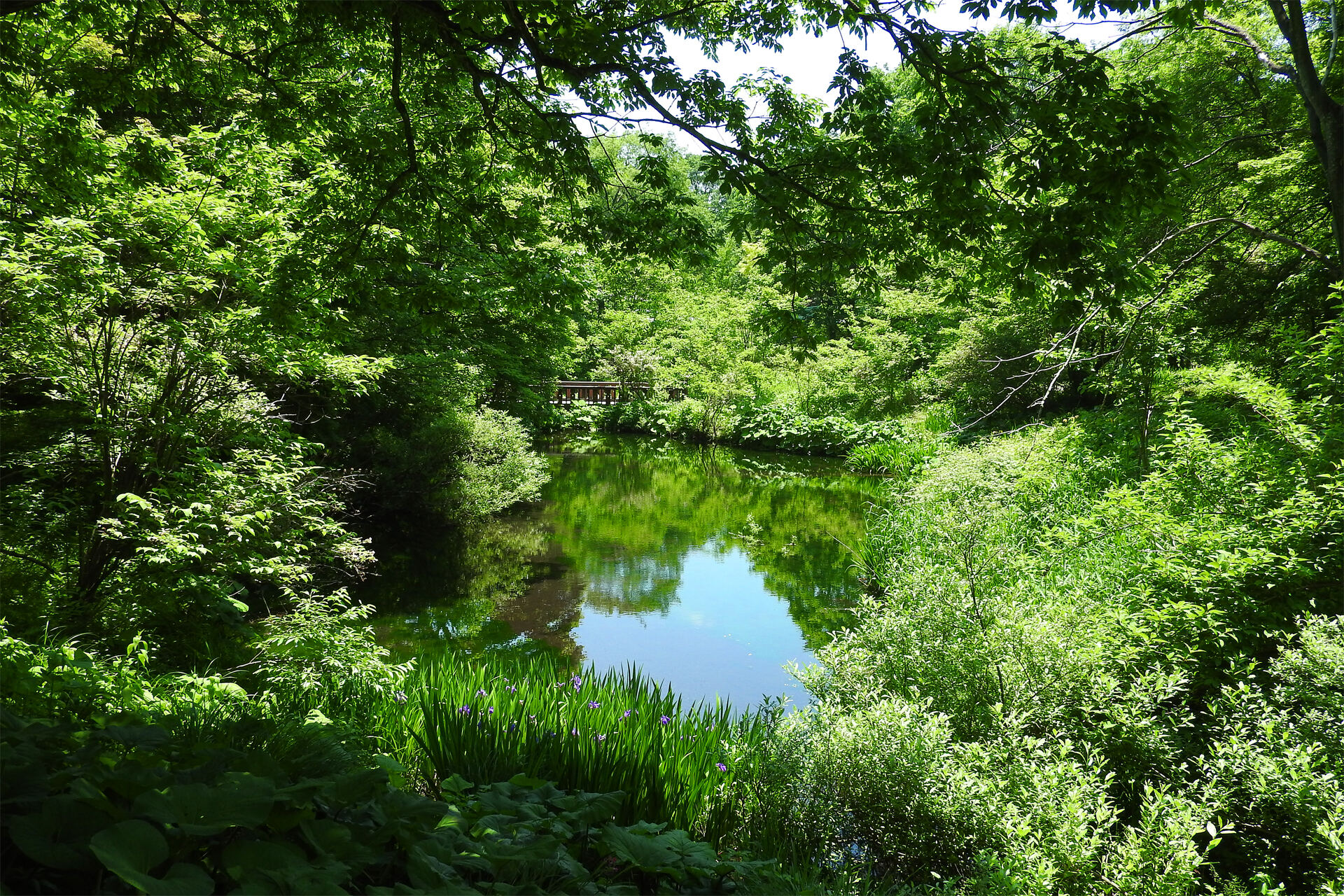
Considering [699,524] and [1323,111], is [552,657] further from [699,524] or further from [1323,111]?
[699,524]

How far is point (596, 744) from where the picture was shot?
12.3 ft

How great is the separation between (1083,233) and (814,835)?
10.5 feet

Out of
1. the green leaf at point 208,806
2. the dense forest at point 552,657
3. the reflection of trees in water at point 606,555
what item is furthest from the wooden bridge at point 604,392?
the green leaf at point 208,806

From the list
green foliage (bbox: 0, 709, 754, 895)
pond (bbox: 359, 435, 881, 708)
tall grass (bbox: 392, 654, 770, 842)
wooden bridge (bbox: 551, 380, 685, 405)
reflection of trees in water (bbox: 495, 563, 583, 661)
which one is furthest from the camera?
wooden bridge (bbox: 551, 380, 685, 405)

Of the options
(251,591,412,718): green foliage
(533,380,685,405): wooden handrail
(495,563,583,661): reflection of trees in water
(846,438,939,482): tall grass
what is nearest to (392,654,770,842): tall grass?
(251,591,412,718): green foliage

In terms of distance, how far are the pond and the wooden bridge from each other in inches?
426

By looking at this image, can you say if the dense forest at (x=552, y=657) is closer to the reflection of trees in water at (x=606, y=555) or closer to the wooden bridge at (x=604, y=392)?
the reflection of trees in water at (x=606, y=555)

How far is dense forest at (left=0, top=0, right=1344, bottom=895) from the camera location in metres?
2.18

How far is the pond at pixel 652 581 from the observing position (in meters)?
7.75

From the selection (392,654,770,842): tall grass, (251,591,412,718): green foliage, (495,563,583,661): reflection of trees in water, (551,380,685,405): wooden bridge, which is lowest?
(392,654,770,842): tall grass

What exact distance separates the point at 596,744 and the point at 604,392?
26.3 m

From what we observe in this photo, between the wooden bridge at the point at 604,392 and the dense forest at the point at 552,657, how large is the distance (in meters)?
19.6

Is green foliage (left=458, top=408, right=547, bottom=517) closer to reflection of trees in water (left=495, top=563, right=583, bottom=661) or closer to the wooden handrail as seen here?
reflection of trees in water (left=495, top=563, right=583, bottom=661)

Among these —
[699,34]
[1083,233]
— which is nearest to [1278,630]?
[1083,233]
